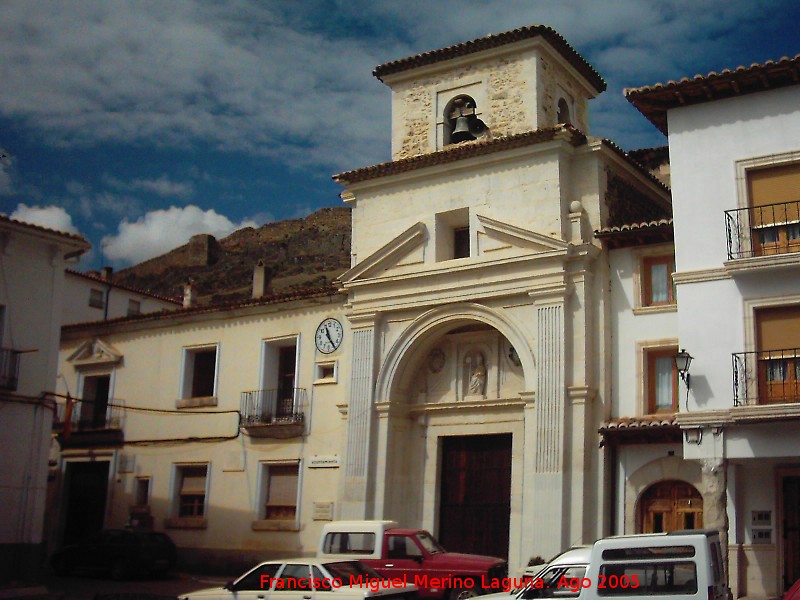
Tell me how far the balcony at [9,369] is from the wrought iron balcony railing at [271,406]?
6.06m

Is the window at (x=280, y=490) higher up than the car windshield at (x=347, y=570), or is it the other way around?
the window at (x=280, y=490)

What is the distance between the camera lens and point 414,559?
17.6 metres

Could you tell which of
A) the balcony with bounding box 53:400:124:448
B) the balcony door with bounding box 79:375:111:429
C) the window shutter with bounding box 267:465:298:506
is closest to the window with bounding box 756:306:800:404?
the window shutter with bounding box 267:465:298:506

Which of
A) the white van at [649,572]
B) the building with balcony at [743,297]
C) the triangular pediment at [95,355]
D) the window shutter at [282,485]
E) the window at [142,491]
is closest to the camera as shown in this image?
the white van at [649,572]

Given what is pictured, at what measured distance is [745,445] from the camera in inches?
681

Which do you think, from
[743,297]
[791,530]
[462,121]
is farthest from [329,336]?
[791,530]

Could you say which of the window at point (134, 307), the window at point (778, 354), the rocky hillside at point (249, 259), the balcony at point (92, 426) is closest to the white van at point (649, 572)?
the window at point (778, 354)

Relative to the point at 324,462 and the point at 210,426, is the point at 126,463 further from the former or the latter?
the point at 324,462

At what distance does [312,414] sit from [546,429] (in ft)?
22.1

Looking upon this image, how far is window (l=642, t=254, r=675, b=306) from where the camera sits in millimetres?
20875

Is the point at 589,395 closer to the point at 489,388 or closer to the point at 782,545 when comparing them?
the point at 489,388

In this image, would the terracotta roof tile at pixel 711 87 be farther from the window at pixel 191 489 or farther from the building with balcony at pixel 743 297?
the window at pixel 191 489

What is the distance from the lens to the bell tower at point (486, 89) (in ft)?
77.5

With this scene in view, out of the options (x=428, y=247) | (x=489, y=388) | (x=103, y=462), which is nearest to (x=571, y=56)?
(x=428, y=247)
